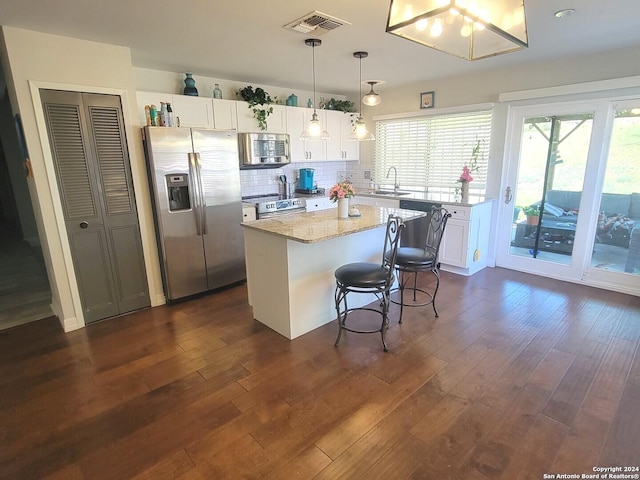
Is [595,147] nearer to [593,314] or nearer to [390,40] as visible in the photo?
[593,314]

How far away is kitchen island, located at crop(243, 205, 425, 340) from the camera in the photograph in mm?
2787

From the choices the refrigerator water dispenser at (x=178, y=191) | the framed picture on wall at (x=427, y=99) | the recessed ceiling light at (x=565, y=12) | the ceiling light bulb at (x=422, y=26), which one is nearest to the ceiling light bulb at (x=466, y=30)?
the ceiling light bulb at (x=422, y=26)

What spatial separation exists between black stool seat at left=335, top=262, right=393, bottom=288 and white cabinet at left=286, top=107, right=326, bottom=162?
269 centimetres

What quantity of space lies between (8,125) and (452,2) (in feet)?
24.2

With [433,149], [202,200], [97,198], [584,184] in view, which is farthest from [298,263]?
[584,184]

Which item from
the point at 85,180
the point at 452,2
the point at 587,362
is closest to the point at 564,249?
the point at 587,362

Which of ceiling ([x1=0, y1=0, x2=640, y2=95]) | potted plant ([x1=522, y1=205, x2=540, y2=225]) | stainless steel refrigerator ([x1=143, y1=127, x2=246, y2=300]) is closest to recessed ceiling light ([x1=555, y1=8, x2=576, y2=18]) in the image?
ceiling ([x1=0, y1=0, x2=640, y2=95])

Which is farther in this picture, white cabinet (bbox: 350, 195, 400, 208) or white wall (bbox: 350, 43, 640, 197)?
white cabinet (bbox: 350, 195, 400, 208)

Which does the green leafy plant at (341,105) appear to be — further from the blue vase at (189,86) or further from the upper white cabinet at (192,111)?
the blue vase at (189,86)

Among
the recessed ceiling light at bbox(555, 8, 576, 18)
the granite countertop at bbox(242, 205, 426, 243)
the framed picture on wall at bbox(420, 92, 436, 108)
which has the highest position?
the recessed ceiling light at bbox(555, 8, 576, 18)

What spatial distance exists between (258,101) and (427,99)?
2.40m

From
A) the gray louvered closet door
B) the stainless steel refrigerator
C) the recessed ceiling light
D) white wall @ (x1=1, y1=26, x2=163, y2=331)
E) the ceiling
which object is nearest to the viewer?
the ceiling

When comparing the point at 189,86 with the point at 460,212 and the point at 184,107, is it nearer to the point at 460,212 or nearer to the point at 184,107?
the point at 184,107

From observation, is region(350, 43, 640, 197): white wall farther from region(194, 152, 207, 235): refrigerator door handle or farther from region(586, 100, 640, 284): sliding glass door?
region(194, 152, 207, 235): refrigerator door handle
